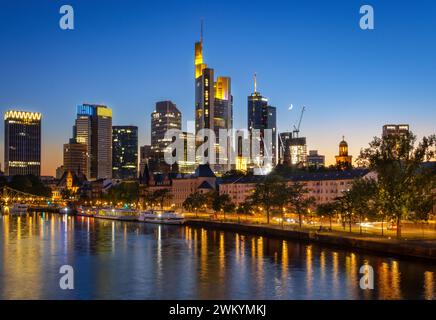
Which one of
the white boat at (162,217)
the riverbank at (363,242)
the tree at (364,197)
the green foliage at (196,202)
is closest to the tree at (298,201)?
the riverbank at (363,242)

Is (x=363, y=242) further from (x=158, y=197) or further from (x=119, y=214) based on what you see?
(x=158, y=197)

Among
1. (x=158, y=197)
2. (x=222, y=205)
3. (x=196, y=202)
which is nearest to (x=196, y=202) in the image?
(x=196, y=202)

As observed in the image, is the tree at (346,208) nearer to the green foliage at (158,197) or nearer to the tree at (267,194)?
the tree at (267,194)

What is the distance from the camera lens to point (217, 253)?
68.8 metres

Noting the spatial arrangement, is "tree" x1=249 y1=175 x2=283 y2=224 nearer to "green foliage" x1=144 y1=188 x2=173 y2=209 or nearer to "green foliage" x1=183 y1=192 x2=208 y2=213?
"green foliage" x1=183 y1=192 x2=208 y2=213

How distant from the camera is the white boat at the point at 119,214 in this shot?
148 metres

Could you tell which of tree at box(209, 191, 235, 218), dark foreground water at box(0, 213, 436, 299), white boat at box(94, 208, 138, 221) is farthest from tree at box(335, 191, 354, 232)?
white boat at box(94, 208, 138, 221)

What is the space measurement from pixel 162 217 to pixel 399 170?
71.9m

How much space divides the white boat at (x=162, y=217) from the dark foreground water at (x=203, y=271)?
47.9 meters

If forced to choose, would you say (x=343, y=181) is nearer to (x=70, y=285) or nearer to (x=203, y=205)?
(x=203, y=205)
